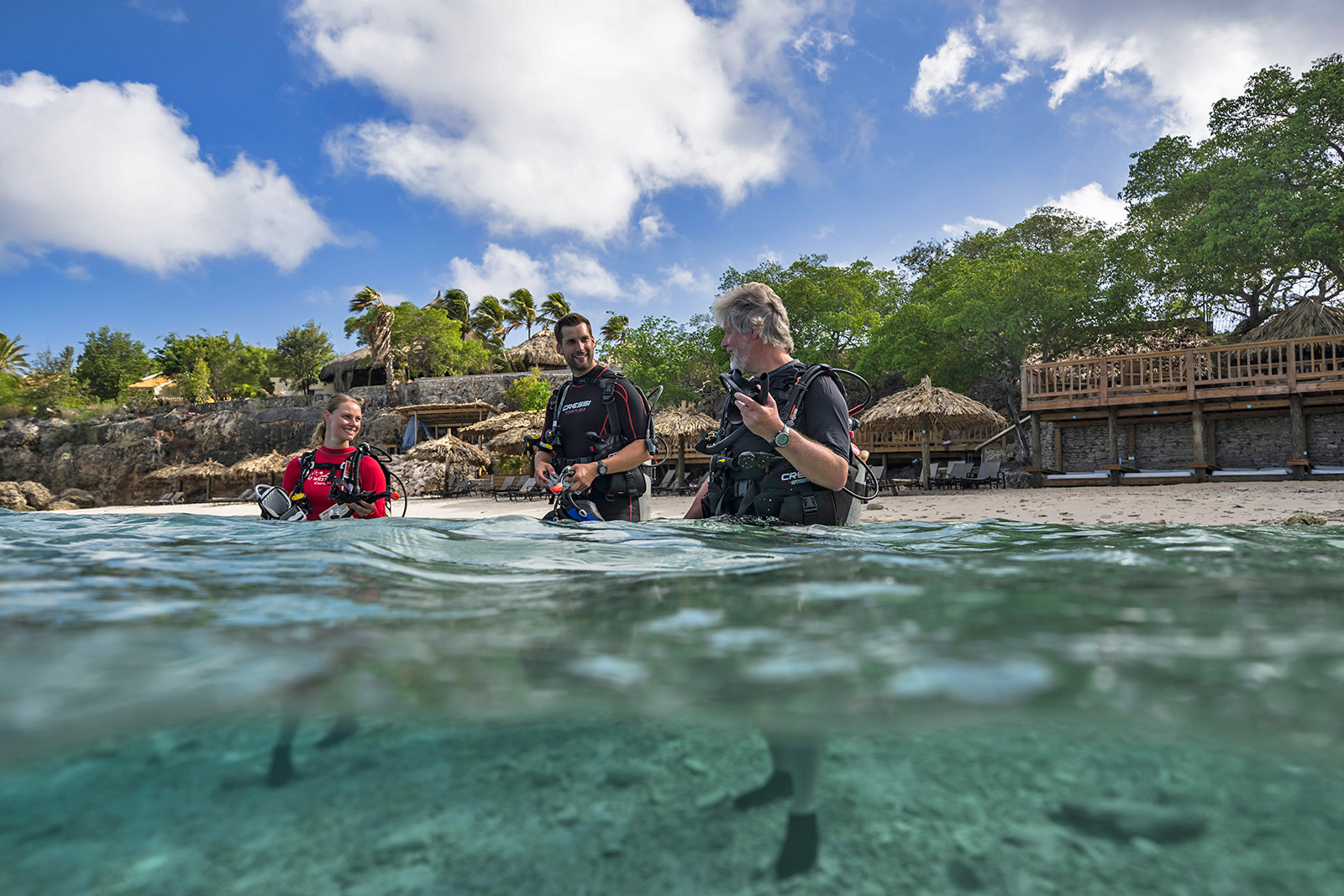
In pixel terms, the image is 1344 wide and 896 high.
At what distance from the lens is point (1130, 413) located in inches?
790

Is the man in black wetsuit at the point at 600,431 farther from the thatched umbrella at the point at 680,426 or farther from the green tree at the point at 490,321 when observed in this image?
the green tree at the point at 490,321

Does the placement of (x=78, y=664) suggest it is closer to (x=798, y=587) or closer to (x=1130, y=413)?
(x=798, y=587)

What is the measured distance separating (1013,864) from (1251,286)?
2933 centimetres

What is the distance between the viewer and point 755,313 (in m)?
3.52

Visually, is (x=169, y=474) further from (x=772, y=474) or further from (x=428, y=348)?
(x=772, y=474)

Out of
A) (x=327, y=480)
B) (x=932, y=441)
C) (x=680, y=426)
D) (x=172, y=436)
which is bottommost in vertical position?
(x=327, y=480)

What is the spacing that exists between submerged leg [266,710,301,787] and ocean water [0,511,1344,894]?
1 centimetres

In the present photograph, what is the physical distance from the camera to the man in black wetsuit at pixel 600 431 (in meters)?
4.45

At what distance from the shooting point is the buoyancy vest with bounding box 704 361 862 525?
3398 mm

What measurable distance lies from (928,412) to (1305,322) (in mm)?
11273

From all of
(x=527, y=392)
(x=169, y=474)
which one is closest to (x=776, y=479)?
(x=527, y=392)

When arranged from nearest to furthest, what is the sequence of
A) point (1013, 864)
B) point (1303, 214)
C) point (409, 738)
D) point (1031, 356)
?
point (1013, 864) → point (409, 738) → point (1303, 214) → point (1031, 356)

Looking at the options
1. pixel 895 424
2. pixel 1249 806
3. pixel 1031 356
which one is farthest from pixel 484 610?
pixel 1031 356

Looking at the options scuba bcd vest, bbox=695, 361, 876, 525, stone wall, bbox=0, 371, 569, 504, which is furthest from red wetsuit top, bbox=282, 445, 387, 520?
stone wall, bbox=0, 371, 569, 504
